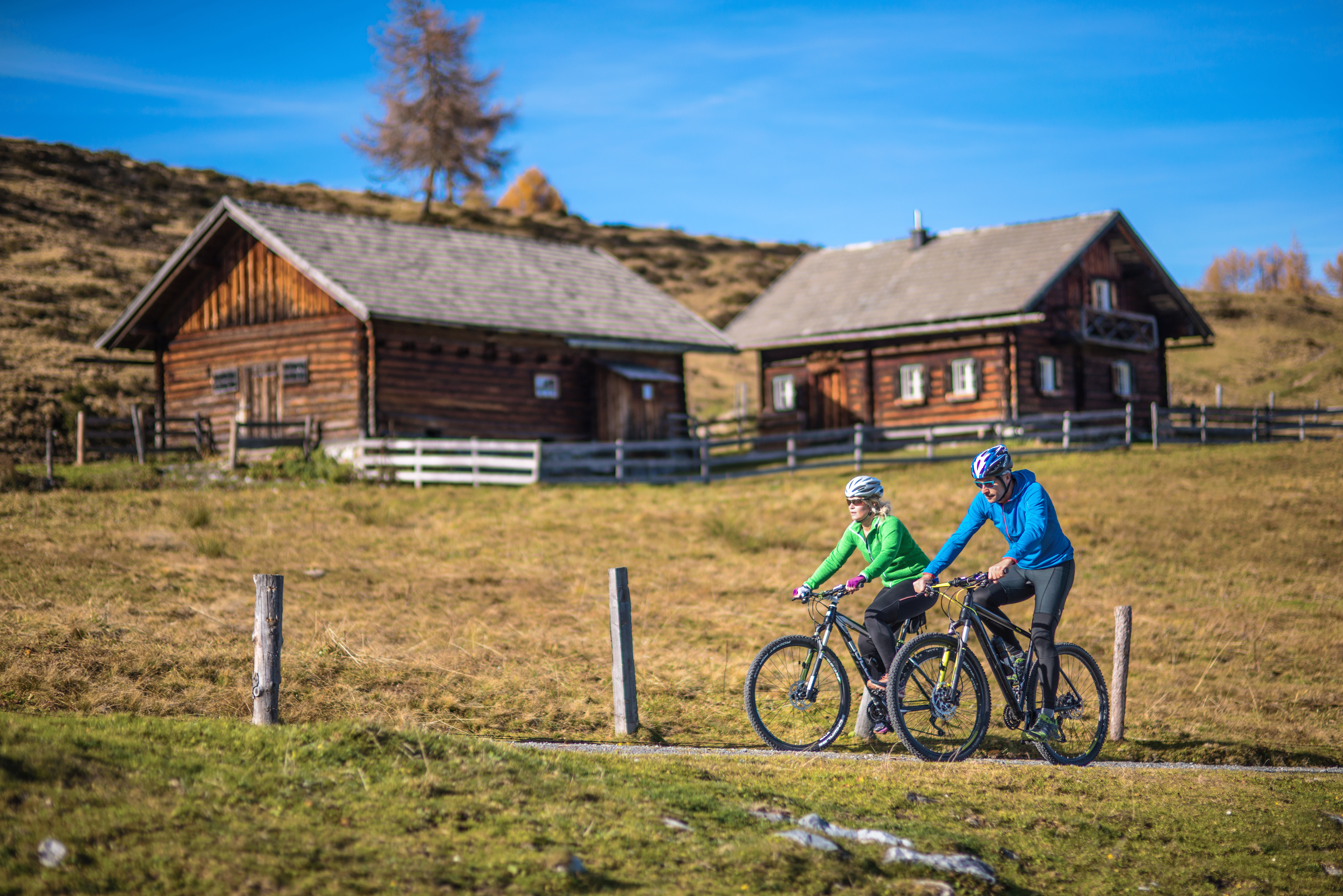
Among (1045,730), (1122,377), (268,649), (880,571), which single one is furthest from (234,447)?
(1122,377)

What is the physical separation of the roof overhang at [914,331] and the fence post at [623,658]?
943 inches

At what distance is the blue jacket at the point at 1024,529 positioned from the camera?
7.87 metres

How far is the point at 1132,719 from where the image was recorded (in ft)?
34.1

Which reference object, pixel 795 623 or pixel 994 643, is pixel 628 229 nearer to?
pixel 795 623

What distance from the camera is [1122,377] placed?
3631cm

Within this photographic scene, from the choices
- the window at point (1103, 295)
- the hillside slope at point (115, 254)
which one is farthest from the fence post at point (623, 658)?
the window at point (1103, 295)

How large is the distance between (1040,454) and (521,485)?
41.1ft

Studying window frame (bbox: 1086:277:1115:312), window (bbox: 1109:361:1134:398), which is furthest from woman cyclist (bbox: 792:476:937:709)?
window (bbox: 1109:361:1134:398)

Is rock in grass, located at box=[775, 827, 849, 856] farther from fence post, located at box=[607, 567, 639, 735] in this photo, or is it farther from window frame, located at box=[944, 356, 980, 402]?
window frame, located at box=[944, 356, 980, 402]

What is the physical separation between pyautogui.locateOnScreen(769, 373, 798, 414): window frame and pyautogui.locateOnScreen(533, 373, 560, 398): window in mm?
8383

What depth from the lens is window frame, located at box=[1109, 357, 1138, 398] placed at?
35.8 metres

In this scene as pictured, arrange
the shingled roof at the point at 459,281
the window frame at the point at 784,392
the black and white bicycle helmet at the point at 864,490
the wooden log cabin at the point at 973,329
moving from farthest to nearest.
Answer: the window frame at the point at 784,392 < the wooden log cabin at the point at 973,329 < the shingled roof at the point at 459,281 < the black and white bicycle helmet at the point at 864,490

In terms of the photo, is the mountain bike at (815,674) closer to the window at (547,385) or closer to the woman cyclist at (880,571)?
the woman cyclist at (880,571)

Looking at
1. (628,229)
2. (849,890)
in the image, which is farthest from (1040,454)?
(628,229)
